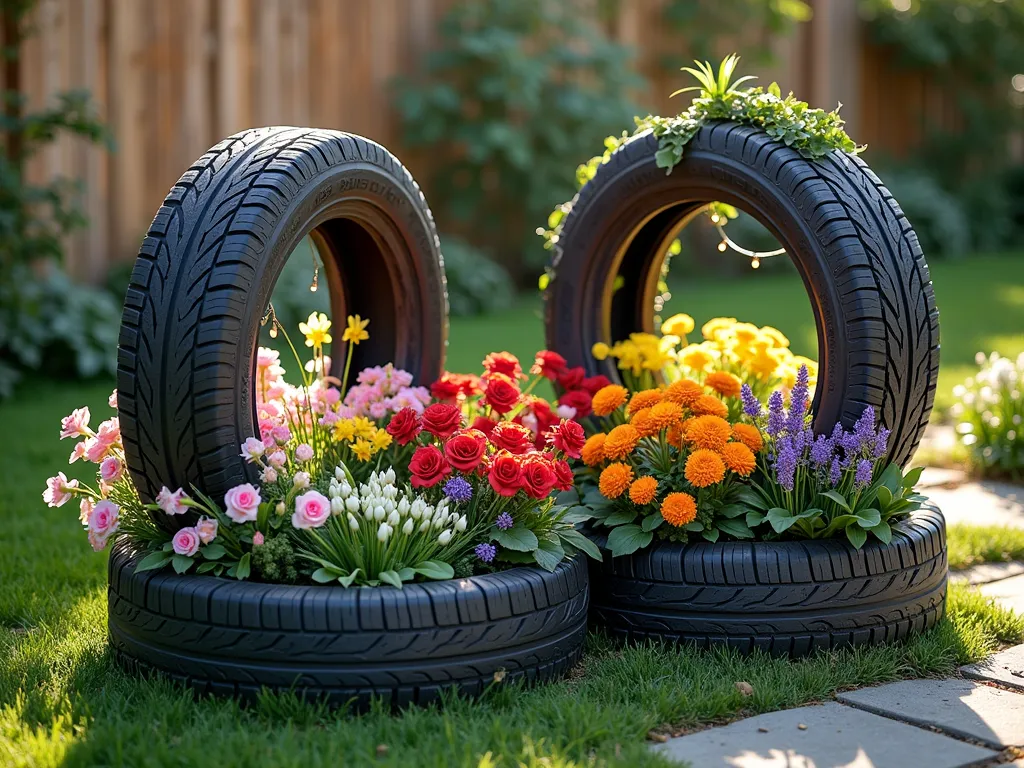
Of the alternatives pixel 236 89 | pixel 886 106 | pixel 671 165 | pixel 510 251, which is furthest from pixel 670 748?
pixel 886 106

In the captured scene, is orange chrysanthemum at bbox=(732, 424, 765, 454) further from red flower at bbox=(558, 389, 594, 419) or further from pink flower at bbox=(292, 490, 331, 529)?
pink flower at bbox=(292, 490, 331, 529)

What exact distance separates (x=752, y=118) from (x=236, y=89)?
21.9ft

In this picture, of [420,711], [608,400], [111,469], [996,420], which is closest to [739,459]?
[608,400]

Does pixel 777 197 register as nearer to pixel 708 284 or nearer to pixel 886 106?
pixel 708 284

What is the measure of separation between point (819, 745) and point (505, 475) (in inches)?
39.8

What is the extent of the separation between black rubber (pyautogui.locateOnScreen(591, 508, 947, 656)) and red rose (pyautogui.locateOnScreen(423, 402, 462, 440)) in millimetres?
624

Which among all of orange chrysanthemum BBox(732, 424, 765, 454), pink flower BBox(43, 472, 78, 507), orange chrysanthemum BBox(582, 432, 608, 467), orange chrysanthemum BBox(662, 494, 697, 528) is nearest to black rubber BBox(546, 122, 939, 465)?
orange chrysanthemum BBox(732, 424, 765, 454)

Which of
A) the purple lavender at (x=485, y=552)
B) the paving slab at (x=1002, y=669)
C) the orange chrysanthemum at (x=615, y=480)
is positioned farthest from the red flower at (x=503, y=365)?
the paving slab at (x=1002, y=669)

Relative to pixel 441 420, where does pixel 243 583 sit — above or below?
below

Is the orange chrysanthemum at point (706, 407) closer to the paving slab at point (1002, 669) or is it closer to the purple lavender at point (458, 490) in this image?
the purple lavender at point (458, 490)

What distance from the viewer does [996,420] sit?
5434 mm

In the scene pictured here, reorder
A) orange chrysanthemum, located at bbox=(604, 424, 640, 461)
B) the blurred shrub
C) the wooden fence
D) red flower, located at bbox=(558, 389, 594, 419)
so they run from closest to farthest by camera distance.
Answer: orange chrysanthemum, located at bbox=(604, 424, 640, 461), red flower, located at bbox=(558, 389, 594, 419), the blurred shrub, the wooden fence

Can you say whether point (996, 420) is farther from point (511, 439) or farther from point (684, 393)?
point (511, 439)

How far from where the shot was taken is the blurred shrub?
17.7ft
